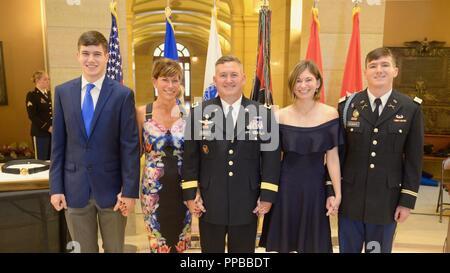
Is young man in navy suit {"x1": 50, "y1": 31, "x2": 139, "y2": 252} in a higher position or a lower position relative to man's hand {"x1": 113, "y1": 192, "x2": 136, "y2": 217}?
higher

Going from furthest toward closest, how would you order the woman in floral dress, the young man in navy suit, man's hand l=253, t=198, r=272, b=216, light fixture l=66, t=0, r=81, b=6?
1. light fixture l=66, t=0, r=81, b=6
2. the woman in floral dress
3. man's hand l=253, t=198, r=272, b=216
4. the young man in navy suit

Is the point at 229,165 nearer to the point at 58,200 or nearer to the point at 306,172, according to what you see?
the point at 306,172

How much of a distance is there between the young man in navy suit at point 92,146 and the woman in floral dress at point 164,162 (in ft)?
0.53

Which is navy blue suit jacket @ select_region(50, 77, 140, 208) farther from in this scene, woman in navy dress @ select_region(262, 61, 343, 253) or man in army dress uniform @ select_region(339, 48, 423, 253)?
man in army dress uniform @ select_region(339, 48, 423, 253)

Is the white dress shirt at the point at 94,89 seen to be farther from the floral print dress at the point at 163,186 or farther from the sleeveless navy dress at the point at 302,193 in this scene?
the sleeveless navy dress at the point at 302,193

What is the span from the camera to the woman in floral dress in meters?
2.08

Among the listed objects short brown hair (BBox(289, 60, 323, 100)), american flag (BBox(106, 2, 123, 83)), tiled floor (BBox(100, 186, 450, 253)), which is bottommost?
tiled floor (BBox(100, 186, 450, 253))

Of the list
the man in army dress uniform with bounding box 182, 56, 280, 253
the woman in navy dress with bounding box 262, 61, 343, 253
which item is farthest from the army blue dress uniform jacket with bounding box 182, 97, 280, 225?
the woman in navy dress with bounding box 262, 61, 343, 253

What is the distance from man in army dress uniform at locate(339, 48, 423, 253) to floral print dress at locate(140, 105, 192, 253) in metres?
0.95

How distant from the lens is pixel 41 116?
464 cm

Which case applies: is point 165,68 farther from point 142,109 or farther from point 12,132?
point 12,132

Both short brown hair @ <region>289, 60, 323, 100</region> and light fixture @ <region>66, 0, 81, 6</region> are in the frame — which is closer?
short brown hair @ <region>289, 60, 323, 100</region>

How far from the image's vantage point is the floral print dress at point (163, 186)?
2.08 meters

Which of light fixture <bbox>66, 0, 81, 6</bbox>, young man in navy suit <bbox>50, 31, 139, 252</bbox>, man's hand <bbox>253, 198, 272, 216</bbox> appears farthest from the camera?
light fixture <bbox>66, 0, 81, 6</bbox>
